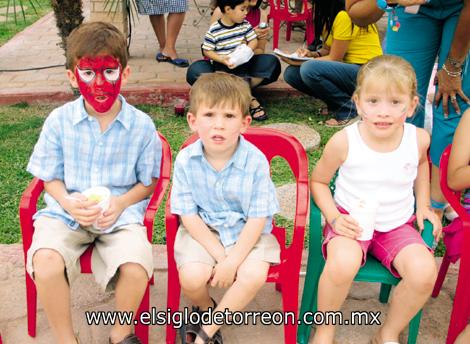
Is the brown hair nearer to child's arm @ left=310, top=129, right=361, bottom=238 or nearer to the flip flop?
child's arm @ left=310, top=129, right=361, bottom=238

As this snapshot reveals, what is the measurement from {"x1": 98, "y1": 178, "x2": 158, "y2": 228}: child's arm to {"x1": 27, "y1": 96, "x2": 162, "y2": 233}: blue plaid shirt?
1.0 inches

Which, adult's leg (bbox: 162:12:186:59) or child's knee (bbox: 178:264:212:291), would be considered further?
adult's leg (bbox: 162:12:186:59)

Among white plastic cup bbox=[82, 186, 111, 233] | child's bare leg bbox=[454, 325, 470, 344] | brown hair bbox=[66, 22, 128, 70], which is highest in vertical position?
brown hair bbox=[66, 22, 128, 70]

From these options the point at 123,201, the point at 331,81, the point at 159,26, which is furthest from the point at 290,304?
the point at 159,26

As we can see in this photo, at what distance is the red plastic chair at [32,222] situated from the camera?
2221 millimetres

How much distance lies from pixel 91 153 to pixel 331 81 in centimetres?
277

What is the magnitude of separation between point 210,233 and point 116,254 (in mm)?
381

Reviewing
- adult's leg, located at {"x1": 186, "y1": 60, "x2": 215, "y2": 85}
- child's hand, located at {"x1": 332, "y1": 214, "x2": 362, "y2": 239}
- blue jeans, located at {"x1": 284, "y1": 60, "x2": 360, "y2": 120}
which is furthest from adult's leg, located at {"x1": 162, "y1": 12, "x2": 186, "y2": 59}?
child's hand, located at {"x1": 332, "y1": 214, "x2": 362, "y2": 239}

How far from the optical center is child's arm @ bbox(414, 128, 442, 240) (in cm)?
228

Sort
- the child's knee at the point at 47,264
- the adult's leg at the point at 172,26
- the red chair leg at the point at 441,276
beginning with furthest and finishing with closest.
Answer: the adult's leg at the point at 172,26, the red chair leg at the point at 441,276, the child's knee at the point at 47,264

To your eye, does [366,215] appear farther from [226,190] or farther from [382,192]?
[226,190]

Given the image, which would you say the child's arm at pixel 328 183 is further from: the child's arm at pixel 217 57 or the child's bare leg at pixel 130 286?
the child's arm at pixel 217 57

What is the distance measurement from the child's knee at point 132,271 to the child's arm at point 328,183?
30.5 inches

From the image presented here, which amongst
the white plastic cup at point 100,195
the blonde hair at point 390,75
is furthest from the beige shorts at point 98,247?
the blonde hair at point 390,75
